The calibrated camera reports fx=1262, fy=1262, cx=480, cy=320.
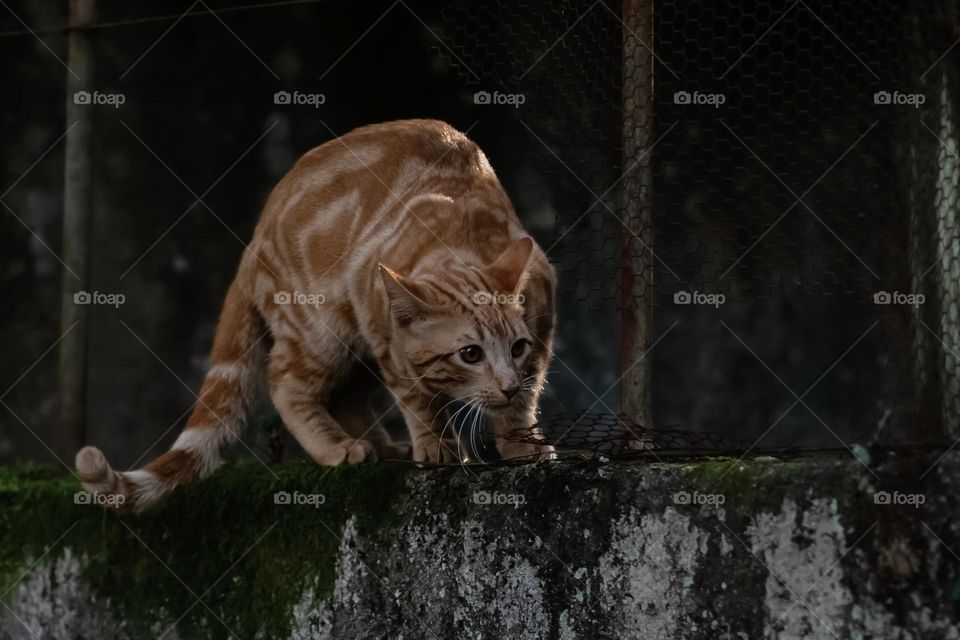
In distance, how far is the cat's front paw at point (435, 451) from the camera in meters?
4.07

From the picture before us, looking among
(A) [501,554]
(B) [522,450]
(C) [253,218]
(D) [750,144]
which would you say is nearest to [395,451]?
(B) [522,450]

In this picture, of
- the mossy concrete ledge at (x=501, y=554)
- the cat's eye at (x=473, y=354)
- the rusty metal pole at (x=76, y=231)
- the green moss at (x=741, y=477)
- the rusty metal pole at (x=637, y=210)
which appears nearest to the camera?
Answer: the mossy concrete ledge at (x=501, y=554)

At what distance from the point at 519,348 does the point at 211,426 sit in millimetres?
1153

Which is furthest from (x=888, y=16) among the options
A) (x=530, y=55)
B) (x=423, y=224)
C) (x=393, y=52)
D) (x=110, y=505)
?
(x=393, y=52)

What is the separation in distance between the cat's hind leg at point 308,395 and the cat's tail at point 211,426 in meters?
0.16

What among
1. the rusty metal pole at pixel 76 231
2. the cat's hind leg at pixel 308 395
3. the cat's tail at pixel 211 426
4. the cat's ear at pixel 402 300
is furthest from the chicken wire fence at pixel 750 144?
the rusty metal pole at pixel 76 231

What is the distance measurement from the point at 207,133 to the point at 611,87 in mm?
3229

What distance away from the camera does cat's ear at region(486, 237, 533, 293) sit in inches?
154

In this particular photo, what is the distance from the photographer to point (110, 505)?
4.13m

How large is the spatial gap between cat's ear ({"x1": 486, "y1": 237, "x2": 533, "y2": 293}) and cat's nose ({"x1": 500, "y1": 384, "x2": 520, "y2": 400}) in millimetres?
304

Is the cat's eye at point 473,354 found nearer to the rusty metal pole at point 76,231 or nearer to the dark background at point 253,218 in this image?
the dark background at point 253,218

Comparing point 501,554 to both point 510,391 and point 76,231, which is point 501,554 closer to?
point 510,391

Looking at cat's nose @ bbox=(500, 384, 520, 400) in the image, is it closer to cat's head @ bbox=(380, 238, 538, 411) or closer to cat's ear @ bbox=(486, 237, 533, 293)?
cat's head @ bbox=(380, 238, 538, 411)

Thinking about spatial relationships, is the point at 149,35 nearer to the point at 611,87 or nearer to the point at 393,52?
the point at 393,52
